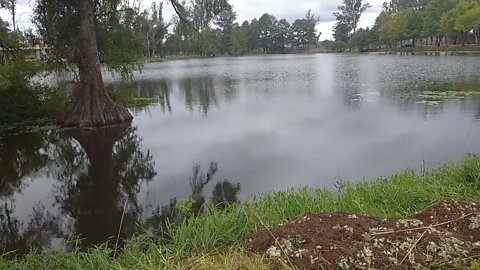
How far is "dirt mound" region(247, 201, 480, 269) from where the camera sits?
133 inches

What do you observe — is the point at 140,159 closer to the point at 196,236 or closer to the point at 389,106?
the point at 196,236

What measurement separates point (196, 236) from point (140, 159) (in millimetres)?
6514

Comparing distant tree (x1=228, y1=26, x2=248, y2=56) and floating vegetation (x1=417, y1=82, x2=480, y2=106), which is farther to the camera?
distant tree (x1=228, y1=26, x2=248, y2=56)

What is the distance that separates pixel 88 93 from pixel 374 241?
13.2 meters

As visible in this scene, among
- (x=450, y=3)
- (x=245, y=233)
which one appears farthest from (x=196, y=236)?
Answer: (x=450, y=3)

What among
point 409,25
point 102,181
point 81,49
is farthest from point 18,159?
point 409,25

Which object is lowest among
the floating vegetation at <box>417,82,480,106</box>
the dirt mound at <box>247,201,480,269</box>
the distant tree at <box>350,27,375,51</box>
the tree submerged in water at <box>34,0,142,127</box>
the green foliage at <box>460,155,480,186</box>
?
the green foliage at <box>460,155,480,186</box>

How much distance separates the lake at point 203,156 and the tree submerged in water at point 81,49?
3.10 ft

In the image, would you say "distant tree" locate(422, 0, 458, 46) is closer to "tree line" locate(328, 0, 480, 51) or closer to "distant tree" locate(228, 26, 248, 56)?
"tree line" locate(328, 0, 480, 51)

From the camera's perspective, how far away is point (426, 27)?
6675 centimetres

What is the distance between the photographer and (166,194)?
26.1 feet

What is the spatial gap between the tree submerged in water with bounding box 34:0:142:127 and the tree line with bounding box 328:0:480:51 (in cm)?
5230

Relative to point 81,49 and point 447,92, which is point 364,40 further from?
point 81,49

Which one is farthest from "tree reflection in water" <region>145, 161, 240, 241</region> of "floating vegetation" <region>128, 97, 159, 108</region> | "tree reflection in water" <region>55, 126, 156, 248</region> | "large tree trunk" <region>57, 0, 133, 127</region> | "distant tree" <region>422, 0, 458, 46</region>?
"distant tree" <region>422, 0, 458, 46</region>
